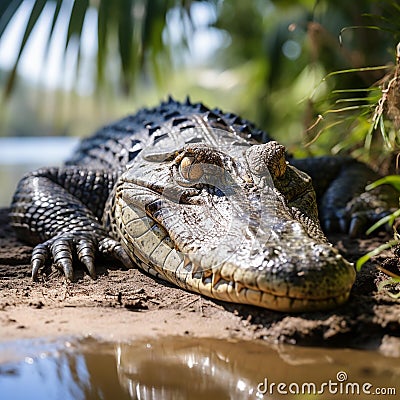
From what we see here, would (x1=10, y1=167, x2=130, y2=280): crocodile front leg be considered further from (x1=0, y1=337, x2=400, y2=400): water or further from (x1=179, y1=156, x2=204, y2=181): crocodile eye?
(x1=0, y1=337, x2=400, y2=400): water

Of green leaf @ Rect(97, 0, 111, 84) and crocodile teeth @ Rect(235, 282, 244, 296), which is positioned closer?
crocodile teeth @ Rect(235, 282, 244, 296)

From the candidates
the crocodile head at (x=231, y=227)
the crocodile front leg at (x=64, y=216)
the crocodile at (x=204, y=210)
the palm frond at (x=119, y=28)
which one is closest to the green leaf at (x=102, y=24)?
the palm frond at (x=119, y=28)

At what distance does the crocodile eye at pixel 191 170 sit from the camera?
288cm

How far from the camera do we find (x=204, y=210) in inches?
105

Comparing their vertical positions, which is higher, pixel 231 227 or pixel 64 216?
pixel 231 227

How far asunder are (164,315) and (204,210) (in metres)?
0.54

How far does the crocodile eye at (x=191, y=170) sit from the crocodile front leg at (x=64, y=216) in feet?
2.01

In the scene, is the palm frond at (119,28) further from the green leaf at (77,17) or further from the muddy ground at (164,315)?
the muddy ground at (164,315)

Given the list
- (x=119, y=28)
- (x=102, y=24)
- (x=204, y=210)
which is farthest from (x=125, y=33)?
(x=204, y=210)

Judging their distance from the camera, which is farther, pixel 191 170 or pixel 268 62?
pixel 268 62

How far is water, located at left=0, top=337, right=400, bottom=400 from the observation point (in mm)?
1728

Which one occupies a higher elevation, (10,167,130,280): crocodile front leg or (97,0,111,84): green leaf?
(97,0,111,84): green leaf

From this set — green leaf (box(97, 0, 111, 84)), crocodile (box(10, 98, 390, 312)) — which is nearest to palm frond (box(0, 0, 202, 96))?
green leaf (box(97, 0, 111, 84))

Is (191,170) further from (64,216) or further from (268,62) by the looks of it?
(268,62)
